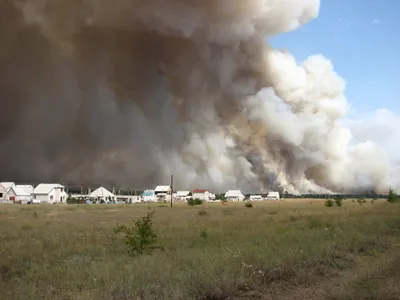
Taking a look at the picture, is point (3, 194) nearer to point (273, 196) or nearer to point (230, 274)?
point (273, 196)

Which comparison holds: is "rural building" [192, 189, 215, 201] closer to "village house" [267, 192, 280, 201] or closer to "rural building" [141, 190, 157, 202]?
"rural building" [141, 190, 157, 202]

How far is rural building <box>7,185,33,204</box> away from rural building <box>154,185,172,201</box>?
33.7 m

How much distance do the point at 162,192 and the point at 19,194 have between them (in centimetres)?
4085

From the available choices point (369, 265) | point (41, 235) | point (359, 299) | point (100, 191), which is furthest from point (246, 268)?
point (100, 191)

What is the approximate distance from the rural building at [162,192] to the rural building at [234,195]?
58.6 feet

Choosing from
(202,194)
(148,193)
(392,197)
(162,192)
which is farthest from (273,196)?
(392,197)

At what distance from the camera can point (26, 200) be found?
82.8 m

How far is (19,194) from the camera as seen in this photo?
281 feet

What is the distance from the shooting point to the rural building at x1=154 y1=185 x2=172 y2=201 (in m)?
110

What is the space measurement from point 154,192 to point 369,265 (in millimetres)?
106929

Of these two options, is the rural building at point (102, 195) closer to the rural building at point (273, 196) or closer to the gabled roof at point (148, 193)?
the gabled roof at point (148, 193)

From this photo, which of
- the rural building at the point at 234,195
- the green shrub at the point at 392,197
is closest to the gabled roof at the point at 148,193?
→ the rural building at the point at 234,195

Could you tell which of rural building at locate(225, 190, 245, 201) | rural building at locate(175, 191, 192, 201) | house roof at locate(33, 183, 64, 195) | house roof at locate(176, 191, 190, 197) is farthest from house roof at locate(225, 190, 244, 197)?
house roof at locate(33, 183, 64, 195)

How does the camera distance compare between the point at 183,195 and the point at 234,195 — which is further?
the point at 234,195
